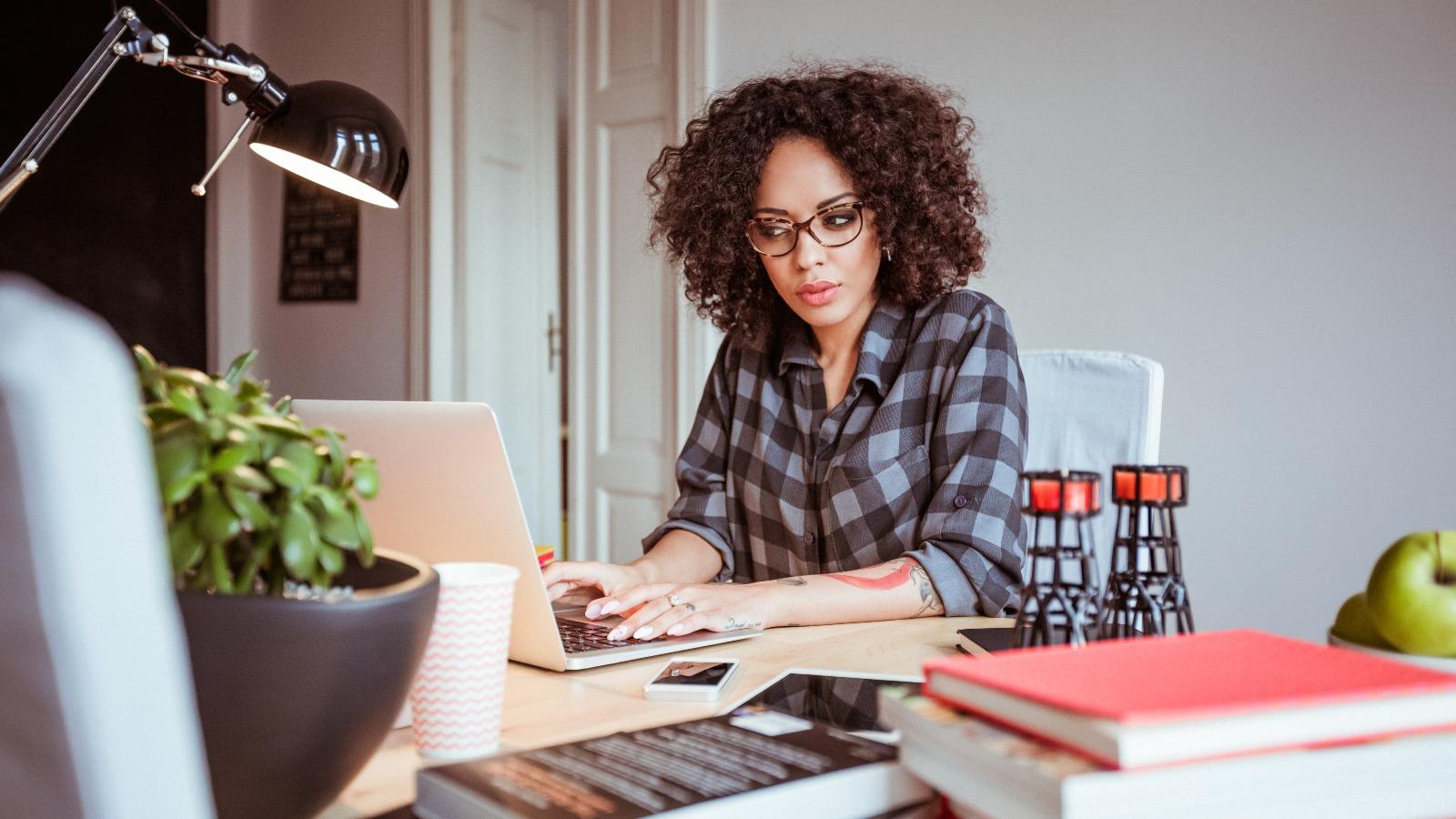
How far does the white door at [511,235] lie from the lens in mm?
3898

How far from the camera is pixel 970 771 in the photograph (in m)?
0.52

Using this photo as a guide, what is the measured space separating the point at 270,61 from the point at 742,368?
3.63 metres

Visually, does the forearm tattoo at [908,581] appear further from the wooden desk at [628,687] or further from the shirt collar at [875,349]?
the shirt collar at [875,349]

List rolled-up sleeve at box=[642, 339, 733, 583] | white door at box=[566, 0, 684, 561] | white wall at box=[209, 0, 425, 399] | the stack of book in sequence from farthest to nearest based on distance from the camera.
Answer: white wall at box=[209, 0, 425, 399] < white door at box=[566, 0, 684, 561] < rolled-up sleeve at box=[642, 339, 733, 583] < the stack of book

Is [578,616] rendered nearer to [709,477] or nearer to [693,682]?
[693,682]

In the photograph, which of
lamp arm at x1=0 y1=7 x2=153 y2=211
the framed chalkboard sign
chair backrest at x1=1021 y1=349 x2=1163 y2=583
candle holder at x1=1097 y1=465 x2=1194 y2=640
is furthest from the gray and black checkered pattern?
the framed chalkboard sign

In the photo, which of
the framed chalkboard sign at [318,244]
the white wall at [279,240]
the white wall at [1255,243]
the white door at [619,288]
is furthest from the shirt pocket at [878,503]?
the framed chalkboard sign at [318,244]

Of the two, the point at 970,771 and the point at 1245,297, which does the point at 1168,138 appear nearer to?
the point at 1245,297

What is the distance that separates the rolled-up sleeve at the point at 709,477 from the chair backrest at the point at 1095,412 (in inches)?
19.5

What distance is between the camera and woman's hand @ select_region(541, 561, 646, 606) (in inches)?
51.2

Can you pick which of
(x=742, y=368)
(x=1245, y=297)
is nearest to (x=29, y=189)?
(x=742, y=368)

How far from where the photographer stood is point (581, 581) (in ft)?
4.45

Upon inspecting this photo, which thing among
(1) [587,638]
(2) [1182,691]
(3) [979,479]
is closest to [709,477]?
(3) [979,479]

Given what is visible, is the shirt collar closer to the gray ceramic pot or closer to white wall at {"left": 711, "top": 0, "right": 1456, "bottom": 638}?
white wall at {"left": 711, "top": 0, "right": 1456, "bottom": 638}
